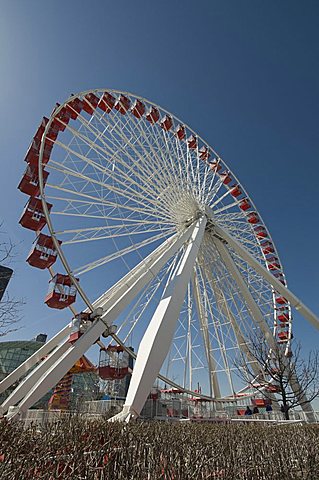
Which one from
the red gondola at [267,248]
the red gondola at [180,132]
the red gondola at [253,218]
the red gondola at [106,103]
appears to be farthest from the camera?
the red gondola at [267,248]

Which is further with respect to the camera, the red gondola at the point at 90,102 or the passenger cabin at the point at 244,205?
the passenger cabin at the point at 244,205

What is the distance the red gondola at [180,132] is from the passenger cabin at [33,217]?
37.8 ft

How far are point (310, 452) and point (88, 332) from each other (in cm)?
916

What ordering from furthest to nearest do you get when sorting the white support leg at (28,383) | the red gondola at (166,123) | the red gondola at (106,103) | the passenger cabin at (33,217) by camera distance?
the red gondola at (166,123) → the red gondola at (106,103) → the passenger cabin at (33,217) → the white support leg at (28,383)

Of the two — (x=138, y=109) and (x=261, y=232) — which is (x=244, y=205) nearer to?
(x=261, y=232)

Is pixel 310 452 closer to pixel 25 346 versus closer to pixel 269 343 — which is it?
pixel 269 343

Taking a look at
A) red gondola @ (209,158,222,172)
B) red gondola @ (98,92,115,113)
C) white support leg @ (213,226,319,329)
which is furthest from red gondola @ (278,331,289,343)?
red gondola @ (98,92,115,113)

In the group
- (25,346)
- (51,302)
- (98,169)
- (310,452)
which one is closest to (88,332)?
(51,302)

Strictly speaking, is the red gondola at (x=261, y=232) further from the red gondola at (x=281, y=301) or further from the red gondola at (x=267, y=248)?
the red gondola at (x=281, y=301)

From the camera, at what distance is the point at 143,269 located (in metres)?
15.8

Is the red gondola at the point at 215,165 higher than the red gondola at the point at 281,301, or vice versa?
the red gondola at the point at 215,165

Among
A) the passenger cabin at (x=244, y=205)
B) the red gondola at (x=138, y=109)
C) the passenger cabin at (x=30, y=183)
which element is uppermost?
the red gondola at (x=138, y=109)

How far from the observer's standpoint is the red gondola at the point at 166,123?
2078cm

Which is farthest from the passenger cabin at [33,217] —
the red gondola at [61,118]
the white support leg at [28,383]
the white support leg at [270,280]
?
the white support leg at [270,280]
